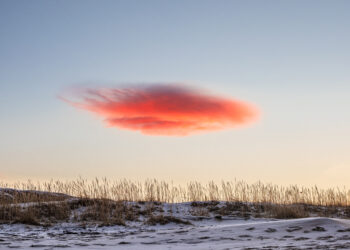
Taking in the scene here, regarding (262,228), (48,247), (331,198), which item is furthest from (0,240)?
(331,198)

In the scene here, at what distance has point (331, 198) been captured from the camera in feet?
65.0

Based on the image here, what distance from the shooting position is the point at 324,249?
21.8 ft

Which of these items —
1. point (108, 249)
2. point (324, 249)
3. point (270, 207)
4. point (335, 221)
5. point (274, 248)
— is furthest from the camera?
point (270, 207)

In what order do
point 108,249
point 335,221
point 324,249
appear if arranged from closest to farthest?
point 324,249 < point 108,249 < point 335,221

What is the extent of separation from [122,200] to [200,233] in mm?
8243

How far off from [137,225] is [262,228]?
4.95 metres

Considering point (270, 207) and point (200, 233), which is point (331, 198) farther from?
point (200, 233)

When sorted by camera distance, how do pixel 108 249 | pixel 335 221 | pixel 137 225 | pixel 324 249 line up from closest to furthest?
pixel 324 249 < pixel 108 249 < pixel 335 221 < pixel 137 225

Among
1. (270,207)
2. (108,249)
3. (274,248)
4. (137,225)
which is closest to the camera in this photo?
(274,248)

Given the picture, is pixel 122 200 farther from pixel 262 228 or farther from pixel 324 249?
pixel 324 249

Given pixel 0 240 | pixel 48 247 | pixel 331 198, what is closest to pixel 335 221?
pixel 48 247

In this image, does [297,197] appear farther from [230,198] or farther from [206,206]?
[206,206]

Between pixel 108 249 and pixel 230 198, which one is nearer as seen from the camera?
pixel 108 249

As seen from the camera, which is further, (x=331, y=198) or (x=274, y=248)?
(x=331, y=198)
